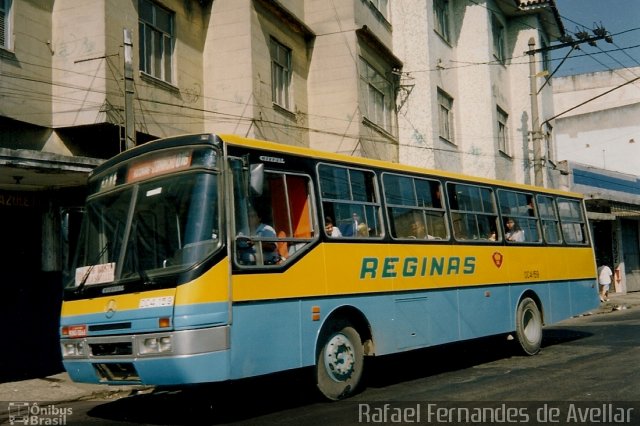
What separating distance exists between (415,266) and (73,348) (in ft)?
15.2

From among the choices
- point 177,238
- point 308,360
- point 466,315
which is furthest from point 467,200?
point 177,238

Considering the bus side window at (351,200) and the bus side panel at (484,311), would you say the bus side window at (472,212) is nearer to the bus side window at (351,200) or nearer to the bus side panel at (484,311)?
the bus side panel at (484,311)

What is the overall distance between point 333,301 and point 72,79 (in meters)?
7.14

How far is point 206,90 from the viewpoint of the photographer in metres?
16.0

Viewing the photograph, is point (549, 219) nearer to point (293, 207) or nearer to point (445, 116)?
point (293, 207)

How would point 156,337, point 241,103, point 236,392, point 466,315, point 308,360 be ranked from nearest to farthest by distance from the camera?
point 156,337
point 308,360
point 236,392
point 466,315
point 241,103

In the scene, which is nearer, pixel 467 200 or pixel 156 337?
pixel 156 337

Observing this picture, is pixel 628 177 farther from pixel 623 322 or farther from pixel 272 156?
pixel 272 156

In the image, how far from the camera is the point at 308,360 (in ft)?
25.5

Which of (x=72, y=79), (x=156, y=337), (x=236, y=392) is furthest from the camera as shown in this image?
(x=72, y=79)

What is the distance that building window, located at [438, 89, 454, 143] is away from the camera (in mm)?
24375

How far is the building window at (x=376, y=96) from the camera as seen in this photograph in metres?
19.8

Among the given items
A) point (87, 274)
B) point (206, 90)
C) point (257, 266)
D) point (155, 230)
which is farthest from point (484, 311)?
point (206, 90)


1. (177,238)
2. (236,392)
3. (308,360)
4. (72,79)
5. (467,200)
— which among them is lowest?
(236,392)
